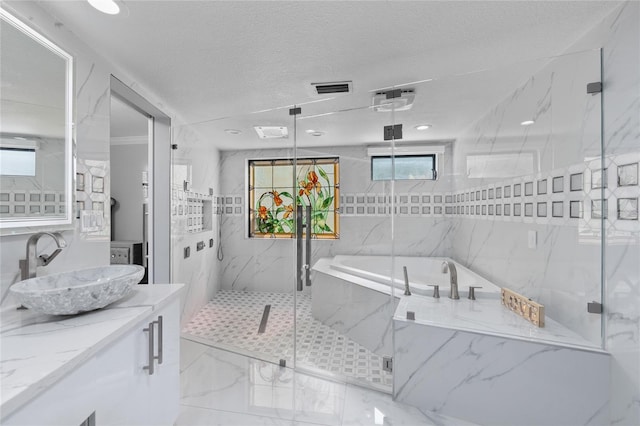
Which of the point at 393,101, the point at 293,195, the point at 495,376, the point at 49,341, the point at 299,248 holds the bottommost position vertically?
the point at 495,376

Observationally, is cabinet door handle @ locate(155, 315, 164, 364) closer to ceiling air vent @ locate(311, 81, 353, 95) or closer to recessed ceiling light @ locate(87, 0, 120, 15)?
recessed ceiling light @ locate(87, 0, 120, 15)

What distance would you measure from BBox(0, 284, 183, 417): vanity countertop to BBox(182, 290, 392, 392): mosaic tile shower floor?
1.49 m

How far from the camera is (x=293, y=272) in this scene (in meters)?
2.70

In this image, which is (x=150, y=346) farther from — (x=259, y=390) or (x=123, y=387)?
(x=259, y=390)

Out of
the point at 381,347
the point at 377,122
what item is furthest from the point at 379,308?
the point at 377,122

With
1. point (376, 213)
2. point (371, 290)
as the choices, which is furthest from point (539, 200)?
point (371, 290)

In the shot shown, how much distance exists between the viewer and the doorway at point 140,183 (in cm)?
263

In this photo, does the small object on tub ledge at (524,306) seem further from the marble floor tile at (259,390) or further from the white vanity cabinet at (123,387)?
the white vanity cabinet at (123,387)

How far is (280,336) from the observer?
2.74 m

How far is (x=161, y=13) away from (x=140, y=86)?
1.00 m

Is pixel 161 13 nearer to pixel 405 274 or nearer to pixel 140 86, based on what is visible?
pixel 140 86

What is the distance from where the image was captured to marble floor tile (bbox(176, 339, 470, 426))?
1.76 metres

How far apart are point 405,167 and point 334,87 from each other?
0.94 meters

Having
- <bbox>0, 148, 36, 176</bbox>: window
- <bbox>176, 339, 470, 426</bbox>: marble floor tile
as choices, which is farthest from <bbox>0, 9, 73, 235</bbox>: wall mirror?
<bbox>176, 339, 470, 426</bbox>: marble floor tile
